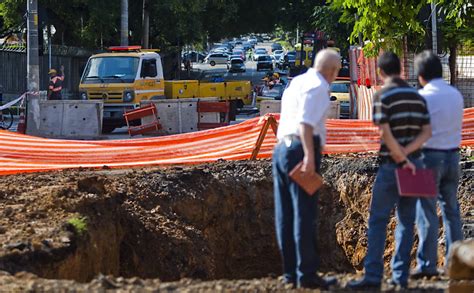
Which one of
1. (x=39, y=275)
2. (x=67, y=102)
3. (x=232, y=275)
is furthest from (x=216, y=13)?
(x=39, y=275)

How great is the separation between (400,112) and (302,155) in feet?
2.78

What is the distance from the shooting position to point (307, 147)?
25.2 ft

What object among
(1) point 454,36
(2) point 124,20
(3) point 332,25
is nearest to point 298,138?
(1) point 454,36

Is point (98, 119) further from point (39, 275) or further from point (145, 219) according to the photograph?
point (39, 275)

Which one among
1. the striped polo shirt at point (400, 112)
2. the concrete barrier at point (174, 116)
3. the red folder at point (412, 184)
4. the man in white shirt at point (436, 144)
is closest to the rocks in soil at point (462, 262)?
the man in white shirt at point (436, 144)

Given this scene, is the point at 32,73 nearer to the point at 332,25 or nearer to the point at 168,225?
the point at 168,225

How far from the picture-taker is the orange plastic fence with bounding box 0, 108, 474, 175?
18250 mm

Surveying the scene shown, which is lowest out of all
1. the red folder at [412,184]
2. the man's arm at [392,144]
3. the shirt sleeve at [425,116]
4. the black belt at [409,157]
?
the red folder at [412,184]

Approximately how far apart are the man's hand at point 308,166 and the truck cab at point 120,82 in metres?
22.0

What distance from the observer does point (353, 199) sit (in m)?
16.5

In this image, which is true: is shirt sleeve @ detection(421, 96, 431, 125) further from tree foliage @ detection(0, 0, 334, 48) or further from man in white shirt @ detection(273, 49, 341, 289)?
tree foliage @ detection(0, 0, 334, 48)

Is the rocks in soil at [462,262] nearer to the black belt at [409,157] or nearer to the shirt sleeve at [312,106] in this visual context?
the black belt at [409,157]

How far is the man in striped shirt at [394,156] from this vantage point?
8.07 m

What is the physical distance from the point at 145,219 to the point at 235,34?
163ft
